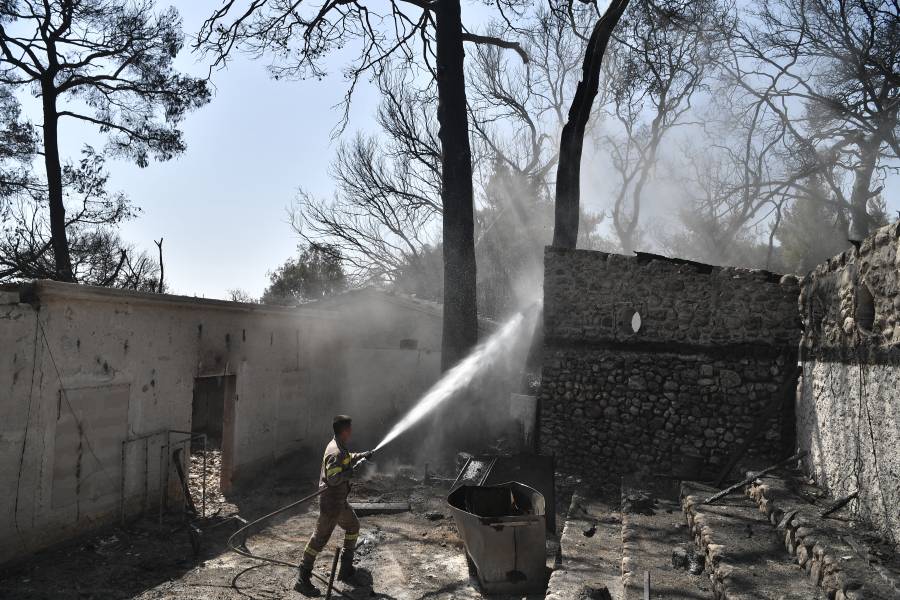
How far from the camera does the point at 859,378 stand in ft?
21.7

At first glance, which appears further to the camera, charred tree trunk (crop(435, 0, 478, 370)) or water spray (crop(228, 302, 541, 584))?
charred tree trunk (crop(435, 0, 478, 370))

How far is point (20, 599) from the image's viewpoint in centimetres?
667

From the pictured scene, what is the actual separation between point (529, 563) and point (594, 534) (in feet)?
5.14

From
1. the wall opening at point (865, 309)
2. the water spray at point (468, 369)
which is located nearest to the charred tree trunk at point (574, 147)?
→ the water spray at point (468, 369)

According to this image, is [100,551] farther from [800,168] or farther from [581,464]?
[800,168]

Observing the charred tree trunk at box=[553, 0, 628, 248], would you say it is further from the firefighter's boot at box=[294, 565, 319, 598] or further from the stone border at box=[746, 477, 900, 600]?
the firefighter's boot at box=[294, 565, 319, 598]

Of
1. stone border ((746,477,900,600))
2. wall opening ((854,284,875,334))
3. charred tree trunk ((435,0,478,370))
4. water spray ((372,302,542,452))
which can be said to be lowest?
stone border ((746,477,900,600))

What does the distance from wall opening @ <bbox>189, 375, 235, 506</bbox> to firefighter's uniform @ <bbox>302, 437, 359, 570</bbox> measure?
320 cm

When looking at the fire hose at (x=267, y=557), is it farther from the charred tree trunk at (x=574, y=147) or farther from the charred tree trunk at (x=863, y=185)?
the charred tree trunk at (x=863, y=185)

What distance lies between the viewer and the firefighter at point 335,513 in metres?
7.23

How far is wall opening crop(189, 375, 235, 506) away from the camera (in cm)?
1216

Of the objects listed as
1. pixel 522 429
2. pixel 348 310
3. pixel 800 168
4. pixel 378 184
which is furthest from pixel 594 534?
pixel 378 184

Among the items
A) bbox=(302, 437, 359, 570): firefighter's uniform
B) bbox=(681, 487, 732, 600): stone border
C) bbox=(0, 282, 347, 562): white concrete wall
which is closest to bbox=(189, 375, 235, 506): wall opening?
bbox=(0, 282, 347, 562): white concrete wall

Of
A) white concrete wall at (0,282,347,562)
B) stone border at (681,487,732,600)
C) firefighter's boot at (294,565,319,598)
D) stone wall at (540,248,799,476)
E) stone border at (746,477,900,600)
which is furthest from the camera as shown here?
stone wall at (540,248,799,476)
